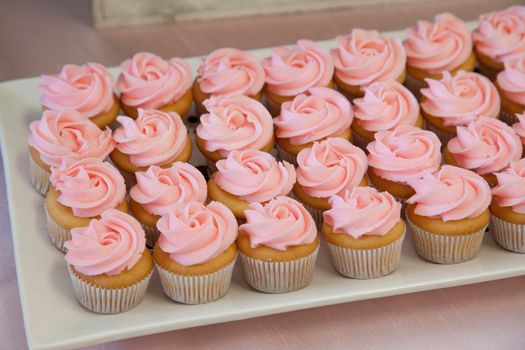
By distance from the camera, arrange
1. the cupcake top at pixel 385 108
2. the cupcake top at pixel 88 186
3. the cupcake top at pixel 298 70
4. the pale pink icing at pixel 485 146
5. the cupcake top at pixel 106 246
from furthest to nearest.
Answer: the cupcake top at pixel 298 70, the cupcake top at pixel 385 108, the pale pink icing at pixel 485 146, the cupcake top at pixel 88 186, the cupcake top at pixel 106 246

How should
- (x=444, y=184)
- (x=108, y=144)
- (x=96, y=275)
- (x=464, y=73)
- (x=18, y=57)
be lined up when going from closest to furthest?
1. (x=96, y=275)
2. (x=444, y=184)
3. (x=108, y=144)
4. (x=464, y=73)
5. (x=18, y=57)

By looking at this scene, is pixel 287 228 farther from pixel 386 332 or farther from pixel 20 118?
pixel 20 118

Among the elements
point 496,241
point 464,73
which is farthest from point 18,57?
point 496,241

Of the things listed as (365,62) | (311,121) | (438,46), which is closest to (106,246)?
(311,121)

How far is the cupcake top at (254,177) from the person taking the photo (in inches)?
74.8

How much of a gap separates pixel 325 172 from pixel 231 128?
0.23 metres

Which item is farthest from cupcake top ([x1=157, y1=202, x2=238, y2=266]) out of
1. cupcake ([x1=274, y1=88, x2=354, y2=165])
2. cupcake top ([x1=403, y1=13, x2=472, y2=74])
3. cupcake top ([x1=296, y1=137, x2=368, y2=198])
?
cupcake top ([x1=403, y1=13, x2=472, y2=74])

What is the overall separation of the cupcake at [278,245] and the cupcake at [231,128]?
0.22 metres

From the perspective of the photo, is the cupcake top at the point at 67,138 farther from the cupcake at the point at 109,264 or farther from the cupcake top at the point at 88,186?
the cupcake at the point at 109,264

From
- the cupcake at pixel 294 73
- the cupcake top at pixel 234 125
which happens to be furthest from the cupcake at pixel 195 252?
the cupcake at pixel 294 73

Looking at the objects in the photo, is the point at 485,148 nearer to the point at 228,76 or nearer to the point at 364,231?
the point at 364,231

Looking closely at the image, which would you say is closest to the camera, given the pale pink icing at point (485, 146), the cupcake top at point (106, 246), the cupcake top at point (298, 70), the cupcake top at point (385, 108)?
the cupcake top at point (106, 246)

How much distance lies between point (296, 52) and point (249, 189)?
19.2 inches

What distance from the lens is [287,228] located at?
5.87 feet
